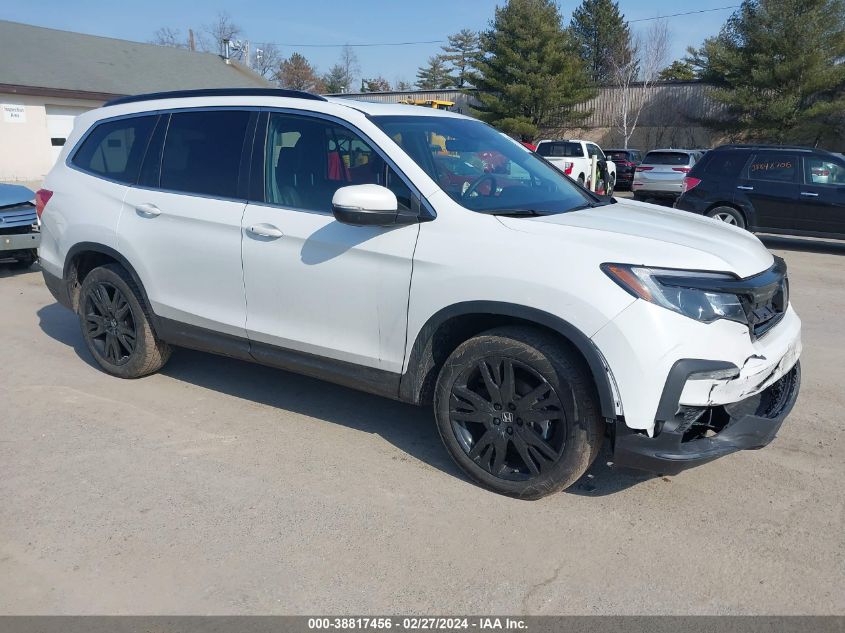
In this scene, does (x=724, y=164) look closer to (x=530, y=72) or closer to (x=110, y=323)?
(x=110, y=323)

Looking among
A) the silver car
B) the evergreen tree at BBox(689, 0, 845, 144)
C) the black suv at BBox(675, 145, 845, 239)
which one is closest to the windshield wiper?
the black suv at BBox(675, 145, 845, 239)

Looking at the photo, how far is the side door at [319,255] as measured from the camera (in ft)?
12.6

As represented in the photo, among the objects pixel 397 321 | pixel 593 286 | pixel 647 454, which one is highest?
pixel 593 286

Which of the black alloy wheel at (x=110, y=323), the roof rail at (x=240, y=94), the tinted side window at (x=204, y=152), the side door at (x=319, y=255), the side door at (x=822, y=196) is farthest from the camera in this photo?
the side door at (x=822, y=196)

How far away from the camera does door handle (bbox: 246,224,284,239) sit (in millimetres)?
4168

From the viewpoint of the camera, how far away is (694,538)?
11.0 feet

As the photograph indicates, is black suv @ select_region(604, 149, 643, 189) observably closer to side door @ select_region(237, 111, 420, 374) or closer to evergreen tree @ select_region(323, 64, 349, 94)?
side door @ select_region(237, 111, 420, 374)

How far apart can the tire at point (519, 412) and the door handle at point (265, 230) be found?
4.19 feet

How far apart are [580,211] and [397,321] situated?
3.90ft

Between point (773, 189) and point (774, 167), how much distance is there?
16.0 inches

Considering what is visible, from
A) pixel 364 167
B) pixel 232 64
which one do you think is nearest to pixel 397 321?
pixel 364 167

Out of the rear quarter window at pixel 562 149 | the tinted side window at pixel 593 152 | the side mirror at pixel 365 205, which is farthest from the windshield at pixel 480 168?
the tinted side window at pixel 593 152

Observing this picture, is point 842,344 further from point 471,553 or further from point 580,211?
point 471,553

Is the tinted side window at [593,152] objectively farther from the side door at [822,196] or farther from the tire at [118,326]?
the tire at [118,326]
